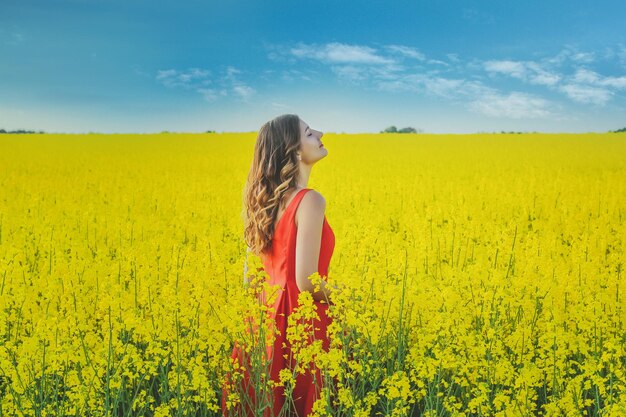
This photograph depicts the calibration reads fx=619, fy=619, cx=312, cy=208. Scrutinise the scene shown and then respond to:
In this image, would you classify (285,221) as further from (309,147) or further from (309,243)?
(309,147)

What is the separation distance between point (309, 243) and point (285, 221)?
0.24 meters

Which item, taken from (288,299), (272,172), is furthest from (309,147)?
(288,299)

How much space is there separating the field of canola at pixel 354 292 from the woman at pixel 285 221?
0.48 feet

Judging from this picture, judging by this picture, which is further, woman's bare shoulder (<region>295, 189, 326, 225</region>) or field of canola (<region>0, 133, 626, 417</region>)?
woman's bare shoulder (<region>295, 189, 326, 225</region>)

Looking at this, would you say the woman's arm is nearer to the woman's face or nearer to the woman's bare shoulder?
the woman's bare shoulder

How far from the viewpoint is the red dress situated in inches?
132

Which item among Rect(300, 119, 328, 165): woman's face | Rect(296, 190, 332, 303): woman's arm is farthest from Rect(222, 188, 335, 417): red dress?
Rect(300, 119, 328, 165): woman's face

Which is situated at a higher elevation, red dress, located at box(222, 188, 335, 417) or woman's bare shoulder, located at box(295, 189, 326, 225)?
woman's bare shoulder, located at box(295, 189, 326, 225)

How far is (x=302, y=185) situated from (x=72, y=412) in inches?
64.3

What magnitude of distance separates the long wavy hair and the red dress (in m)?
0.08

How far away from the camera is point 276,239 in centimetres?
346

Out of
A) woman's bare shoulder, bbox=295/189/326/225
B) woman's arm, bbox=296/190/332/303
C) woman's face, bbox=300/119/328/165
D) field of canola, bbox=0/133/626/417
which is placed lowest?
field of canola, bbox=0/133/626/417

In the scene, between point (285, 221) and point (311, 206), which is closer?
point (311, 206)

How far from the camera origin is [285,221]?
11.0ft
